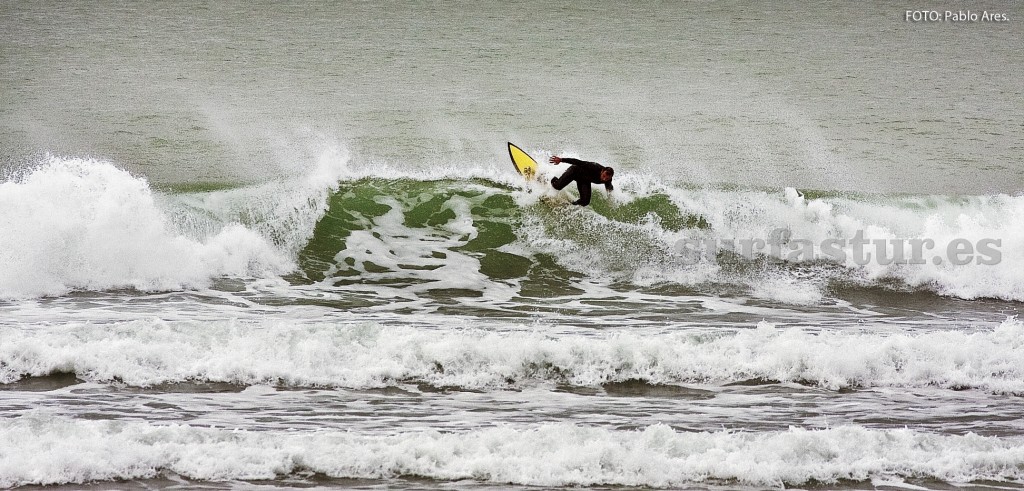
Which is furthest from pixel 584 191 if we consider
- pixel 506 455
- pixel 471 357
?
pixel 506 455

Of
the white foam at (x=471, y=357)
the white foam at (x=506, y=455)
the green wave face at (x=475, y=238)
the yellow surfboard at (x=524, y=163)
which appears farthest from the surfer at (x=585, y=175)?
the white foam at (x=506, y=455)

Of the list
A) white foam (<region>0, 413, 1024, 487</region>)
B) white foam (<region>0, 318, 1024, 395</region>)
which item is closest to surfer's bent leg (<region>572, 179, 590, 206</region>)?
white foam (<region>0, 318, 1024, 395</region>)

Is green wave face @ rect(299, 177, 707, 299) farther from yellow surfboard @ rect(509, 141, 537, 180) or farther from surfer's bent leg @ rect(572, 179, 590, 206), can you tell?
surfer's bent leg @ rect(572, 179, 590, 206)

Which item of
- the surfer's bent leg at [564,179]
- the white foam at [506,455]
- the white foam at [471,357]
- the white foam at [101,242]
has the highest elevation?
the surfer's bent leg at [564,179]

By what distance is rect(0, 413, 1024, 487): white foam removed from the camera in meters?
6.30

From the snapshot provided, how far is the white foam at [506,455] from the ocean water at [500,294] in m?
0.02

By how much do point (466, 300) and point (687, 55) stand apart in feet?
83.9

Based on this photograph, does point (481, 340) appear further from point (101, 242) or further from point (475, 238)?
point (101, 242)

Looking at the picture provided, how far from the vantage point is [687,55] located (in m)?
34.6

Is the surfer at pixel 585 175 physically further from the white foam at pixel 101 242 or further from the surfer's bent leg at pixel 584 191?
the white foam at pixel 101 242

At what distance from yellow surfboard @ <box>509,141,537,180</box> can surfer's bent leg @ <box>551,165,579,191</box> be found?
812 millimetres

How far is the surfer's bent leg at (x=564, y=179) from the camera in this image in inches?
A: 499

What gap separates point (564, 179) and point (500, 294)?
2.29 m

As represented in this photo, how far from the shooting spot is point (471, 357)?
28.0ft
